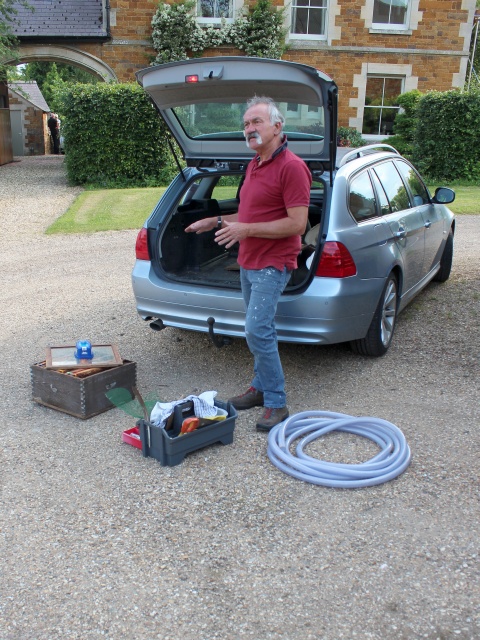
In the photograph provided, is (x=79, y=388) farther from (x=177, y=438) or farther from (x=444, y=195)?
(x=444, y=195)

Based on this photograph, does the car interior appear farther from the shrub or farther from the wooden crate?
the shrub

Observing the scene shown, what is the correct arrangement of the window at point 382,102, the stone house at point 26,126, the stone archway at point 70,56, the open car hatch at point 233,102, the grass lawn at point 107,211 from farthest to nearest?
the stone house at point 26,126
the window at point 382,102
the stone archway at point 70,56
the grass lawn at point 107,211
the open car hatch at point 233,102

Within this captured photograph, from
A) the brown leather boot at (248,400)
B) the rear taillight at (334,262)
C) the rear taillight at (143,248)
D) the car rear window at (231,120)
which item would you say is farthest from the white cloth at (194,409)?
the car rear window at (231,120)

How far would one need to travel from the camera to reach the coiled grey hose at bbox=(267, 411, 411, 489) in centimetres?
354

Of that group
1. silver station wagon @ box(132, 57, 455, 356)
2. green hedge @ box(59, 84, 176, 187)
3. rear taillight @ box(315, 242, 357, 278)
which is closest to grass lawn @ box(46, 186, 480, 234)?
green hedge @ box(59, 84, 176, 187)

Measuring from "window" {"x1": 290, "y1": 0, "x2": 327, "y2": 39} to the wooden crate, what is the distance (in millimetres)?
18605

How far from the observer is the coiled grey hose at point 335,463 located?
3.54 metres

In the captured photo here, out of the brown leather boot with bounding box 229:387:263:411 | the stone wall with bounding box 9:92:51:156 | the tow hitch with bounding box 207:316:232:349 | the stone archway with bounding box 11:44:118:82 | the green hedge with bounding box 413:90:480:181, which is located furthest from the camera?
the stone wall with bounding box 9:92:51:156

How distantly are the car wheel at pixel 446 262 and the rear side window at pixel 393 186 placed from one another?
1.76m

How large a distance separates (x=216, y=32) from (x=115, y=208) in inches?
345

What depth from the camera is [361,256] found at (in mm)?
4727

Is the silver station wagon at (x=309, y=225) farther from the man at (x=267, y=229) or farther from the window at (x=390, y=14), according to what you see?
the window at (x=390, y=14)

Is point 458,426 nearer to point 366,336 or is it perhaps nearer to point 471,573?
point 366,336

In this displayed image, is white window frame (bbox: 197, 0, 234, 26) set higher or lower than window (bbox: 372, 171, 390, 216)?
higher
